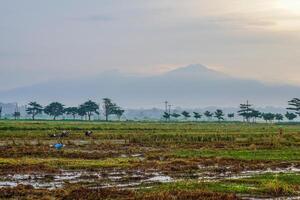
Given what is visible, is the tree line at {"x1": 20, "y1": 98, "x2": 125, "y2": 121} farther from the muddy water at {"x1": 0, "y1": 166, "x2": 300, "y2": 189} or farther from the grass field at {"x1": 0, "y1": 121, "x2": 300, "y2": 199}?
the muddy water at {"x1": 0, "y1": 166, "x2": 300, "y2": 189}

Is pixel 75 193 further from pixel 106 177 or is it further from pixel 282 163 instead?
pixel 282 163

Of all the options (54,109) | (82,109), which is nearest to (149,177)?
(82,109)

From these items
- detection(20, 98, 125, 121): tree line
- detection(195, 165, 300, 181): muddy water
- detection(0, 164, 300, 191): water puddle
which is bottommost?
detection(195, 165, 300, 181): muddy water

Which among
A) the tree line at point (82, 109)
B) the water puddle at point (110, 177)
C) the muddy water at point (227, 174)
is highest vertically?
the tree line at point (82, 109)

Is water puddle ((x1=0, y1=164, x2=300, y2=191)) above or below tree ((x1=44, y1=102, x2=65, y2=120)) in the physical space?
below

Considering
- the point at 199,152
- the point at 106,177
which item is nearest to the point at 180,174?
the point at 106,177

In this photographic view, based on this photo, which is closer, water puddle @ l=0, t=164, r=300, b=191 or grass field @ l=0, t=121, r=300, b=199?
grass field @ l=0, t=121, r=300, b=199

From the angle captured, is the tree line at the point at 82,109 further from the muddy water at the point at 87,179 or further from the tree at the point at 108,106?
the muddy water at the point at 87,179

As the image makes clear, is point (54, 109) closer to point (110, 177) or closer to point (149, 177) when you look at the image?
point (110, 177)

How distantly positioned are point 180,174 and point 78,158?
11438 millimetres

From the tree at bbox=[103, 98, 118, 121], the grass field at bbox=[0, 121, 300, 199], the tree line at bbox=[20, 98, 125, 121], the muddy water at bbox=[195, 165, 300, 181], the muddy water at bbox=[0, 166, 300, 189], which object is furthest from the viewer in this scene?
the tree at bbox=[103, 98, 118, 121]

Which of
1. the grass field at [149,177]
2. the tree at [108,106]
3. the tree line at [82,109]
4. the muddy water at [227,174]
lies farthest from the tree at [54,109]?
the muddy water at [227,174]

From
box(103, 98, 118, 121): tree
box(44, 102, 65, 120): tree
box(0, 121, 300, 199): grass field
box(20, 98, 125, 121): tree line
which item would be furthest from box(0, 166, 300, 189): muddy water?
box(44, 102, 65, 120): tree

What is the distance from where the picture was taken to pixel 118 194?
20031 millimetres
